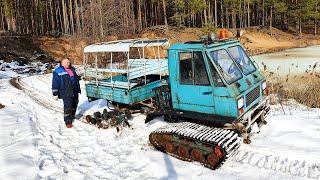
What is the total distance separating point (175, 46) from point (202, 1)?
50.4 meters

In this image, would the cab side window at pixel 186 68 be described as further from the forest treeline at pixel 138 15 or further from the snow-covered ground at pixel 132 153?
the forest treeline at pixel 138 15

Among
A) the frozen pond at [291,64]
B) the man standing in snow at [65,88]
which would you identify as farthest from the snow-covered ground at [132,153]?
the frozen pond at [291,64]

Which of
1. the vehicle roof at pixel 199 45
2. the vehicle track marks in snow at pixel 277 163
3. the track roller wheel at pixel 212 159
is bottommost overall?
the vehicle track marks in snow at pixel 277 163

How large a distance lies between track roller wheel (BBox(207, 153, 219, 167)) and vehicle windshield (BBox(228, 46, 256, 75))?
248 centimetres

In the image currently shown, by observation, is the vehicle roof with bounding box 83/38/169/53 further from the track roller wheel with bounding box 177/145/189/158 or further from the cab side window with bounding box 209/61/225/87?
the track roller wheel with bounding box 177/145/189/158

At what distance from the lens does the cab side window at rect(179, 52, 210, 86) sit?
8000 millimetres

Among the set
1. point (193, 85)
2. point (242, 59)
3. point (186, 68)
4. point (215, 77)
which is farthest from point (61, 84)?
point (242, 59)

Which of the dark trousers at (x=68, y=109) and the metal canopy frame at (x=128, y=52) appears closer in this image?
the metal canopy frame at (x=128, y=52)

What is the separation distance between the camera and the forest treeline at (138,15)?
52.3m

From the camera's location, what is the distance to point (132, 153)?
8.08m

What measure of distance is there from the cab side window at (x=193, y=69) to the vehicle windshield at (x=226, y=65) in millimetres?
337

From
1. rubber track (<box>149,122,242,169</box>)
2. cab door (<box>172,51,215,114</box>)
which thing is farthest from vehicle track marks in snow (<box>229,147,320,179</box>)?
cab door (<box>172,51,215,114</box>)

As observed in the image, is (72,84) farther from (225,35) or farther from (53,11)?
(53,11)

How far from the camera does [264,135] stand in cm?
888
